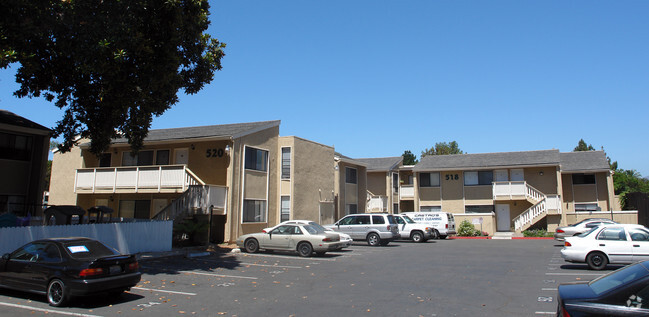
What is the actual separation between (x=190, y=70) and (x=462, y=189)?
2765 cm

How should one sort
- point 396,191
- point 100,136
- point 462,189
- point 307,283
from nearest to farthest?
point 307,283 → point 100,136 → point 462,189 → point 396,191

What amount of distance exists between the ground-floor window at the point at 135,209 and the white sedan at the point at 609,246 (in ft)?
68.7

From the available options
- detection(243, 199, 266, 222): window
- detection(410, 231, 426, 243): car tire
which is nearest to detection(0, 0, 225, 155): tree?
detection(243, 199, 266, 222): window

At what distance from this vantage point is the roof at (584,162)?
34.3 meters

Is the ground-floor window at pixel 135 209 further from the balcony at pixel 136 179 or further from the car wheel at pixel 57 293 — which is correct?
the car wheel at pixel 57 293

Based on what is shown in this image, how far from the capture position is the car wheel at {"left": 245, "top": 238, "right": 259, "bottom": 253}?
18984mm

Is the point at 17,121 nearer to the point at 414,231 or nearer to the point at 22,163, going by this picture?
the point at 22,163

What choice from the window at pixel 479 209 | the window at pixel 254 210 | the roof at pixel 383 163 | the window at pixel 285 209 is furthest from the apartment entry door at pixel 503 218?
the window at pixel 254 210

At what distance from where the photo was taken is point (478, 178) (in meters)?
36.9

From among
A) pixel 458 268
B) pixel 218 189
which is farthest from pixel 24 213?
pixel 458 268

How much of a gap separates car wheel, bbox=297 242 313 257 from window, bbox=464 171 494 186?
2324cm

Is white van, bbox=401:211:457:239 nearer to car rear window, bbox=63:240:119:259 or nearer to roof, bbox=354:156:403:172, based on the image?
roof, bbox=354:156:403:172

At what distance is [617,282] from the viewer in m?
5.05

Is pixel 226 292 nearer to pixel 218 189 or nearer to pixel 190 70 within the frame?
pixel 190 70
